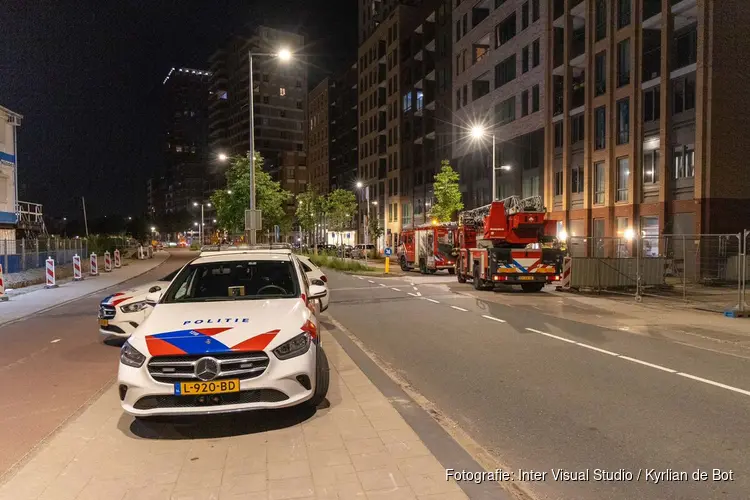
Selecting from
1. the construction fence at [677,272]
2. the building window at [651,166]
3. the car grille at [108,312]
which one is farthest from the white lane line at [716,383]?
the building window at [651,166]

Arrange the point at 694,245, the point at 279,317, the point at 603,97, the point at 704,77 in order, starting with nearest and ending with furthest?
the point at 279,317 < the point at 694,245 < the point at 704,77 < the point at 603,97

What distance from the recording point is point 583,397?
6680mm

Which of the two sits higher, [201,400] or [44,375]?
[201,400]

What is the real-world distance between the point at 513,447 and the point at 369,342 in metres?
5.53

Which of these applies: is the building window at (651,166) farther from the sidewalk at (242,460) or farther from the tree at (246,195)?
the sidewalk at (242,460)

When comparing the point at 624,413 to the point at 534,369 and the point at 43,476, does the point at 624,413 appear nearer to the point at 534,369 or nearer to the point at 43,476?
the point at 534,369

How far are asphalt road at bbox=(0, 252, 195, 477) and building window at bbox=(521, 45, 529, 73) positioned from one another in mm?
37187

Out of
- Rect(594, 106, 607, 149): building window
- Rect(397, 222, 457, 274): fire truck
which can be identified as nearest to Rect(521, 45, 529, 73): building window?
Rect(594, 106, 607, 149): building window

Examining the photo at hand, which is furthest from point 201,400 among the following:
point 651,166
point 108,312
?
point 651,166

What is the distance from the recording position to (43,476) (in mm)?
4285

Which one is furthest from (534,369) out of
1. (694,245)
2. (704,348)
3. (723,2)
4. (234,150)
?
(234,150)

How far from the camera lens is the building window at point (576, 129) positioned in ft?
119

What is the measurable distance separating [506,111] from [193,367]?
43.2 m

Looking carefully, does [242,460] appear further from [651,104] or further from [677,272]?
[651,104]
